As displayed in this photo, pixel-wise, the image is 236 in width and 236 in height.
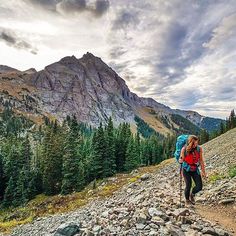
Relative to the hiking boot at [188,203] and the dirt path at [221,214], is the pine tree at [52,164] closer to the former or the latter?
the hiking boot at [188,203]

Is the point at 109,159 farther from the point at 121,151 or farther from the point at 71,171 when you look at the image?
the point at 121,151

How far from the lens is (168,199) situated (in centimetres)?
1527

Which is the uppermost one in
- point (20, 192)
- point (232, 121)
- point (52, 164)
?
point (232, 121)

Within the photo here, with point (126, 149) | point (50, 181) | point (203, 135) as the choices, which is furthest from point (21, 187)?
point (203, 135)

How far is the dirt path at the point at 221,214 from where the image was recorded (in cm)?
1252

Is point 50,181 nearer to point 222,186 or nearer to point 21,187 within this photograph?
point 21,187

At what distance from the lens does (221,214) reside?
555 inches

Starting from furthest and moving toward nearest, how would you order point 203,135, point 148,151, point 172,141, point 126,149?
point 172,141, point 203,135, point 148,151, point 126,149

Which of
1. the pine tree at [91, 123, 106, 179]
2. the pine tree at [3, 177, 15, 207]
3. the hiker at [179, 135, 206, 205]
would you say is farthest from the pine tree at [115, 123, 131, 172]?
the hiker at [179, 135, 206, 205]

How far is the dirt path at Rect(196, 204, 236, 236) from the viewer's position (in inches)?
493

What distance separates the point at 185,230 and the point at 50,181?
5720cm

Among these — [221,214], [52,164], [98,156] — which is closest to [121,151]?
[98,156]

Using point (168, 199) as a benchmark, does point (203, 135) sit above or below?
above

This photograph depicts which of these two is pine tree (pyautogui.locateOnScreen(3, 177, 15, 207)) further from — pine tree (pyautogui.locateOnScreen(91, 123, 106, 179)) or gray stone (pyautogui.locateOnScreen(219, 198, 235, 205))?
gray stone (pyautogui.locateOnScreen(219, 198, 235, 205))
